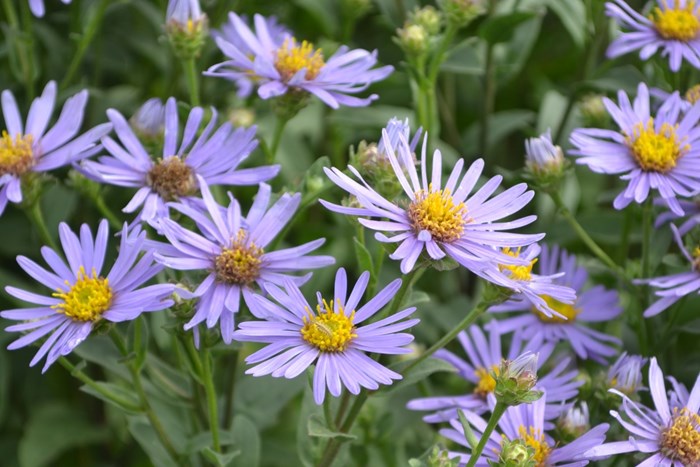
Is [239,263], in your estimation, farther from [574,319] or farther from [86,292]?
[574,319]

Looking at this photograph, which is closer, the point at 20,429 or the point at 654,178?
the point at 654,178

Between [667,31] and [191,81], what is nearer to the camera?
[191,81]

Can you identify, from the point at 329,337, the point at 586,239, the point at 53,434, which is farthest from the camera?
the point at 53,434

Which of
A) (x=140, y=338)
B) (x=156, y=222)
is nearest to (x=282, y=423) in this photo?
(x=140, y=338)

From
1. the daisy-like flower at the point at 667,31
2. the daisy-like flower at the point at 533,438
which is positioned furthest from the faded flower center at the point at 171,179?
the daisy-like flower at the point at 667,31

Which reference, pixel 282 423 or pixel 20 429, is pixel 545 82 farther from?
pixel 20 429

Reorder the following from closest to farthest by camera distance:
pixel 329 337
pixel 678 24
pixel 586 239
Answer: pixel 329 337 < pixel 586 239 < pixel 678 24

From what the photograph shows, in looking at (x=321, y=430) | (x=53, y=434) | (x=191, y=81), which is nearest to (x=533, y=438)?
(x=321, y=430)
